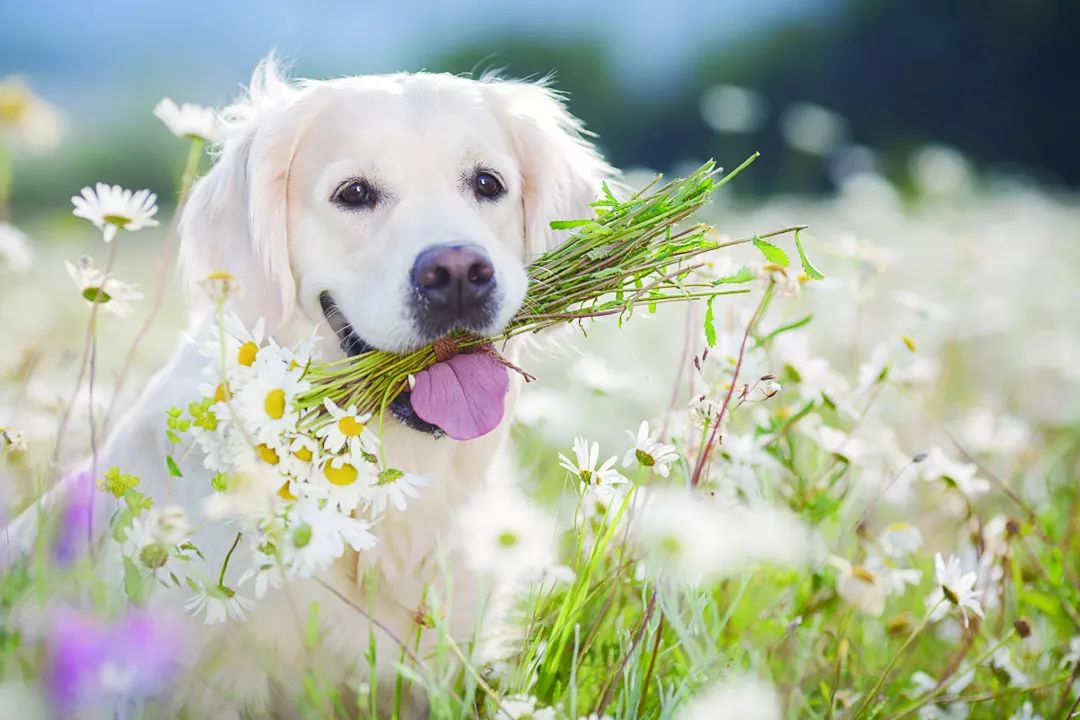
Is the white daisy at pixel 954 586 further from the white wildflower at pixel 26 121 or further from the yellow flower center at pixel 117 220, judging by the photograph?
the white wildflower at pixel 26 121

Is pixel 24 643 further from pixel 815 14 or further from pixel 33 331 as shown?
pixel 815 14

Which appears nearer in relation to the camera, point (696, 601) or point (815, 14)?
point (696, 601)

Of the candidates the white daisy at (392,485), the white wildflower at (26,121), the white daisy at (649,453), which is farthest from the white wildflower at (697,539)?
the white wildflower at (26,121)

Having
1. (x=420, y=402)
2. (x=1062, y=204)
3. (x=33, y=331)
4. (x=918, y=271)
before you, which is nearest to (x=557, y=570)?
(x=420, y=402)

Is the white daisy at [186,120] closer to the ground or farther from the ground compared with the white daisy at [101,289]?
farther from the ground

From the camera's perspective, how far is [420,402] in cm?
228

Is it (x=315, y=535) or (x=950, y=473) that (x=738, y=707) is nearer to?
(x=315, y=535)

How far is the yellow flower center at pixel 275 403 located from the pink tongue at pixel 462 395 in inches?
24.3

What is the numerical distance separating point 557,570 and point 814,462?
4.49ft

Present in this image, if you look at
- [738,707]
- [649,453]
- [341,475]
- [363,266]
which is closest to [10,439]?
[341,475]

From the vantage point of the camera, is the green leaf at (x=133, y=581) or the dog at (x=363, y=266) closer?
the green leaf at (x=133, y=581)

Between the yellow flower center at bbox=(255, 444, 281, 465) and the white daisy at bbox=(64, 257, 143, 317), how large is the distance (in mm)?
482

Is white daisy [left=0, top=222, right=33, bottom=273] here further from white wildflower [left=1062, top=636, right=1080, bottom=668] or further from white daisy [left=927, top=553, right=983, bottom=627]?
white wildflower [left=1062, top=636, right=1080, bottom=668]

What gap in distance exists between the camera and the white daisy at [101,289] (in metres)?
1.95
